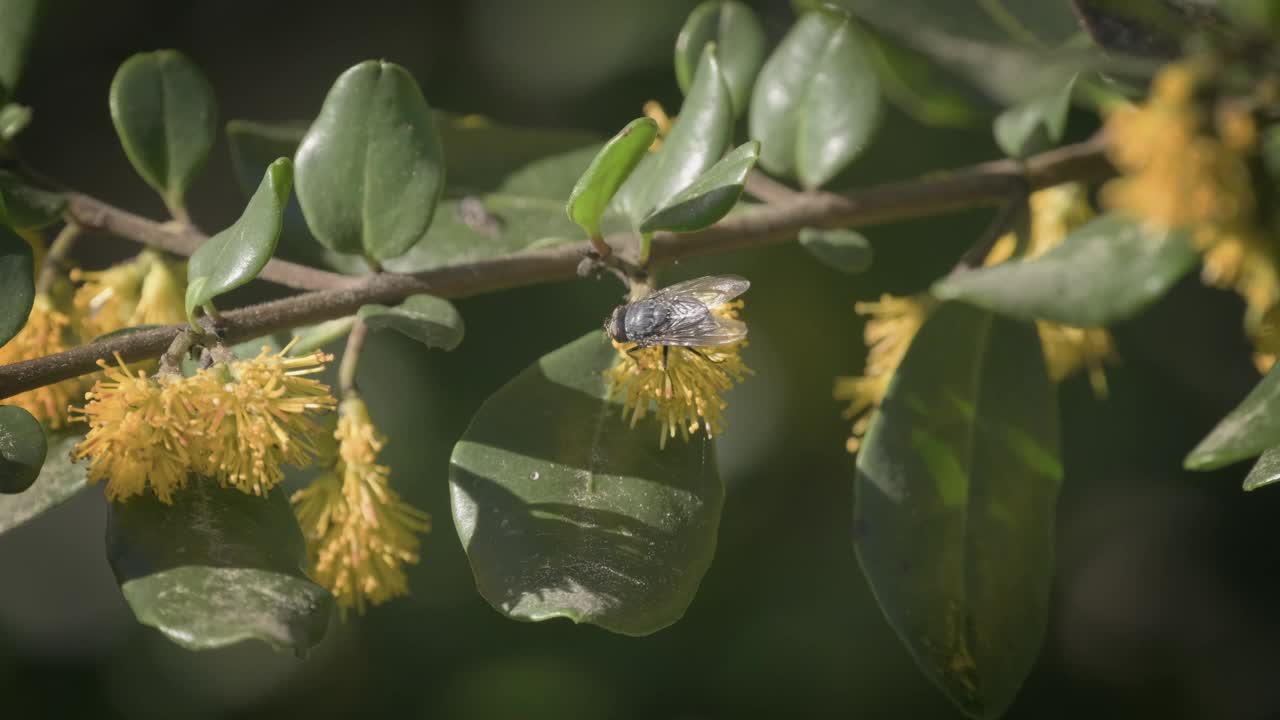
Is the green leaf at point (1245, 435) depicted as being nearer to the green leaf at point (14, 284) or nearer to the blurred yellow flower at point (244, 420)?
the blurred yellow flower at point (244, 420)

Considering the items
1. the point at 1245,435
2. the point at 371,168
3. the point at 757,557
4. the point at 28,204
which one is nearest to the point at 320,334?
the point at 371,168

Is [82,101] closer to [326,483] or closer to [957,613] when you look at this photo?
[326,483]

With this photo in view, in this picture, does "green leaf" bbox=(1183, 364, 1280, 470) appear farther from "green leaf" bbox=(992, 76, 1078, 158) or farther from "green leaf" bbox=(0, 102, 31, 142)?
"green leaf" bbox=(0, 102, 31, 142)

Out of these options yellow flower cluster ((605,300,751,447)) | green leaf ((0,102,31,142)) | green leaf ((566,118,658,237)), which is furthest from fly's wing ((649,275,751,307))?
green leaf ((0,102,31,142))

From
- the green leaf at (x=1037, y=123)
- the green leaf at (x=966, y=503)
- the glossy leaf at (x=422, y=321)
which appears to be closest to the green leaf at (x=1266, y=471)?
the green leaf at (x=966, y=503)

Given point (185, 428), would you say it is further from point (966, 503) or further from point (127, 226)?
point (966, 503)

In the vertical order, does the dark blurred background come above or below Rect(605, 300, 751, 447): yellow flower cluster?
below
